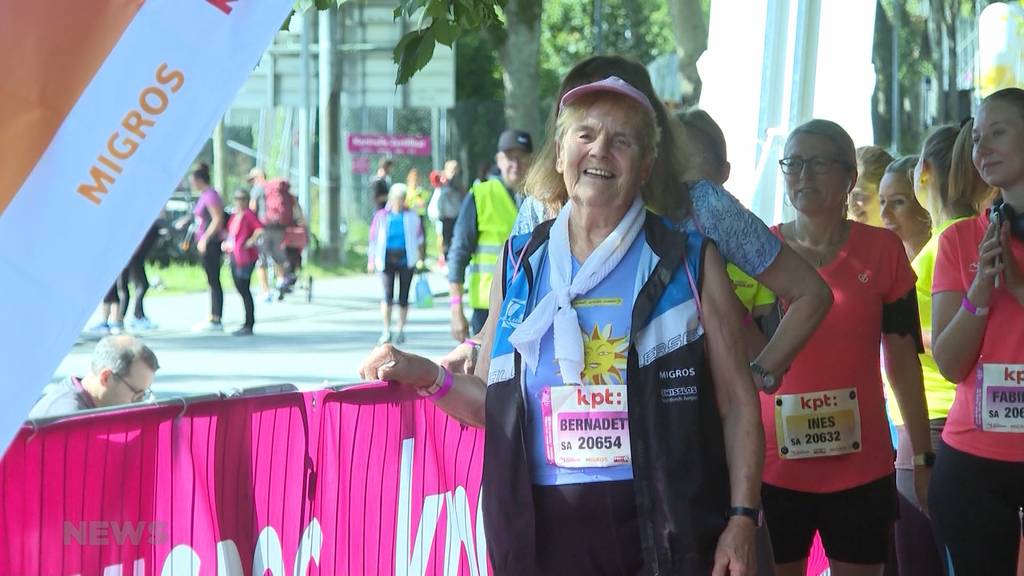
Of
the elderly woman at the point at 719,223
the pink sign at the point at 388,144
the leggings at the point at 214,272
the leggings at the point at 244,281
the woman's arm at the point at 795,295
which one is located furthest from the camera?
the pink sign at the point at 388,144

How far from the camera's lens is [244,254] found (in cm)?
1855

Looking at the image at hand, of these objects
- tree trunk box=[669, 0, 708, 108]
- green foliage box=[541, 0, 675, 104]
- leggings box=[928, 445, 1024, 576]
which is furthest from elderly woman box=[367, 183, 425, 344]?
green foliage box=[541, 0, 675, 104]

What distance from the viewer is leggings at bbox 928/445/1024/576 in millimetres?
4055

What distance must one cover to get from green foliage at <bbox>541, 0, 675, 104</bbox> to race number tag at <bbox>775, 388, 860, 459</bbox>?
57.1 meters

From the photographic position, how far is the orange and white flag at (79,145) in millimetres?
1911

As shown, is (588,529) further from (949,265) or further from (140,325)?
(140,325)

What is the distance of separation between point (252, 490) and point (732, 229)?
1492mm

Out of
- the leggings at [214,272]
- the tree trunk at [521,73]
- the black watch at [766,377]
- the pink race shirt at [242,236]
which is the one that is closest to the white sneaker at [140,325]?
the leggings at [214,272]

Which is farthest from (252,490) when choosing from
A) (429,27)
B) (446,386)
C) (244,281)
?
(244,281)

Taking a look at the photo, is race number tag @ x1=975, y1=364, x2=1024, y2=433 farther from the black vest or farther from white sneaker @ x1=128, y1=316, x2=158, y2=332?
white sneaker @ x1=128, y1=316, x2=158, y2=332

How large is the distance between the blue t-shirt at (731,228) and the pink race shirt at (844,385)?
2.72ft

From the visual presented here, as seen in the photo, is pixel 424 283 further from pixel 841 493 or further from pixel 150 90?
pixel 150 90

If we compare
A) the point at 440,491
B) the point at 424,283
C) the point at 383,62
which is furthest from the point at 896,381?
the point at 383,62

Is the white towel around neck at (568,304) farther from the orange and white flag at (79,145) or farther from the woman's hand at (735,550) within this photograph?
the orange and white flag at (79,145)
